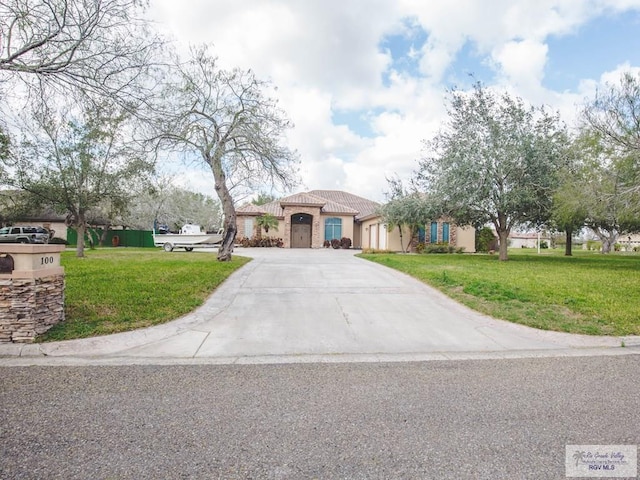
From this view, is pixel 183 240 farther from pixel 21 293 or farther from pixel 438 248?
pixel 21 293

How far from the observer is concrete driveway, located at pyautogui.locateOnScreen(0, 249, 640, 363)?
505 cm

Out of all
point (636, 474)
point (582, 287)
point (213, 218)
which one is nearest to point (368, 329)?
point (636, 474)

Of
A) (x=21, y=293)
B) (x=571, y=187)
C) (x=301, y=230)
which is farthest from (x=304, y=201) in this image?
(x=21, y=293)

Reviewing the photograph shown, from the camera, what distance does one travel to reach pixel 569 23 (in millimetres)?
10148

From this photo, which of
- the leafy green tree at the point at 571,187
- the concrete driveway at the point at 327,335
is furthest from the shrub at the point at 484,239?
the concrete driveway at the point at 327,335

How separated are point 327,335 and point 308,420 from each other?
2828 mm

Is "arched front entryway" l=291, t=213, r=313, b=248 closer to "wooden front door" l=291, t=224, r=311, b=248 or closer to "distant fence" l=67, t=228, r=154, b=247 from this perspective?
"wooden front door" l=291, t=224, r=311, b=248

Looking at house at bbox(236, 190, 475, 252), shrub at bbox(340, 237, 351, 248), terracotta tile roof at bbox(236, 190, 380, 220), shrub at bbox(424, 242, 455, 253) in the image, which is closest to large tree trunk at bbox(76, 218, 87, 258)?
house at bbox(236, 190, 475, 252)

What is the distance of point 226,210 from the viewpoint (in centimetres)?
1556

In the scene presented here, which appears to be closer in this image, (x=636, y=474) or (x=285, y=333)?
(x=636, y=474)

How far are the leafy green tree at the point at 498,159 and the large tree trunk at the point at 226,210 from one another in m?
9.36

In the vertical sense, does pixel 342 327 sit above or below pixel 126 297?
below

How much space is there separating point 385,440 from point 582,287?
8900 mm

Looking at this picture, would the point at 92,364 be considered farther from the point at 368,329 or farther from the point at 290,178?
the point at 290,178
